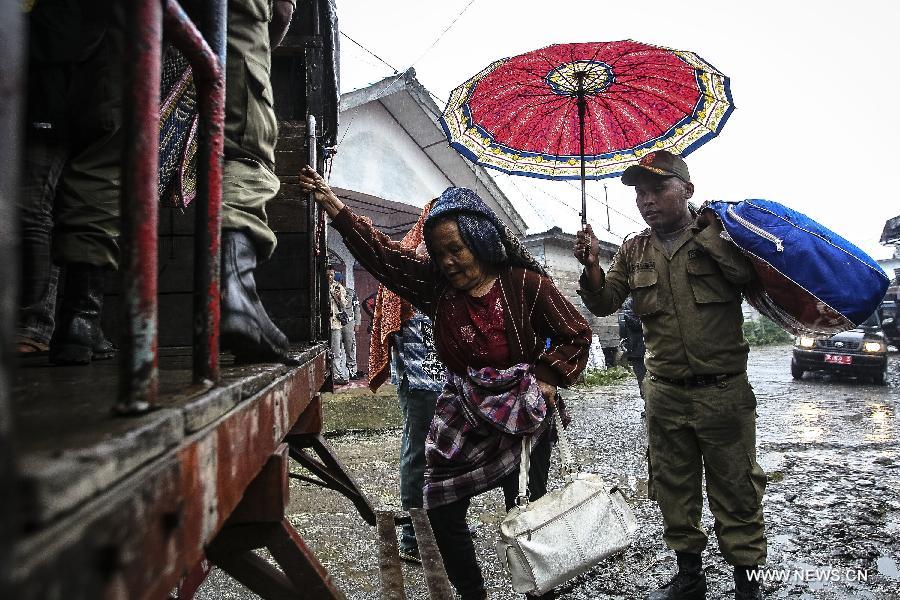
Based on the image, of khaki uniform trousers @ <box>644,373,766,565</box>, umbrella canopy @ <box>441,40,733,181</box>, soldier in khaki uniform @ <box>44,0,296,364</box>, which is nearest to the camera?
soldier in khaki uniform @ <box>44,0,296,364</box>

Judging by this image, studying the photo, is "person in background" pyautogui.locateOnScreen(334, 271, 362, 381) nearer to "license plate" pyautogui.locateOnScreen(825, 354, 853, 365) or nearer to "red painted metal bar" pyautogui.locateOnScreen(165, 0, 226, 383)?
"red painted metal bar" pyautogui.locateOnScreen(165, 0, 226, 383)

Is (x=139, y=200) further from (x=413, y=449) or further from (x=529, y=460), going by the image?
(x=413, y=449)

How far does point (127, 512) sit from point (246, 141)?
1209 mm

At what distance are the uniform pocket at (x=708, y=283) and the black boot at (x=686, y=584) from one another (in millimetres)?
1233

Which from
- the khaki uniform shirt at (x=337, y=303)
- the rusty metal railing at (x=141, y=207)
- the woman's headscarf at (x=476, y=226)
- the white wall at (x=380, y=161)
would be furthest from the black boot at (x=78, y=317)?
the khaki uniform shirt at (x=337, y=303)

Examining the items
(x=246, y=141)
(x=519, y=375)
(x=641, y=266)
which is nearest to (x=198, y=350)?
(x=246, y=141)

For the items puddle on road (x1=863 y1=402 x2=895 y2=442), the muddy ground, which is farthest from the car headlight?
the muddy ground

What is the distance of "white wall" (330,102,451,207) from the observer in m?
8.09

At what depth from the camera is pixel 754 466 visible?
252 cm

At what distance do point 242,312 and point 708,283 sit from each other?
226 cm

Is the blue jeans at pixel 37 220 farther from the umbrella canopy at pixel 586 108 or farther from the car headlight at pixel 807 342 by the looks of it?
the car headlight at pixel 807 342

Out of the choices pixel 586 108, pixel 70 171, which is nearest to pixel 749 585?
pixel 586 108

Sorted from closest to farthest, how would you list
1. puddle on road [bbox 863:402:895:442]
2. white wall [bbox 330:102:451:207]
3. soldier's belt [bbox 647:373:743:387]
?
soldier's belt [bbox 647:373:743:387], puddle on road [bbox 863:402:895:442], white wall [bbox 330:102:451:207]

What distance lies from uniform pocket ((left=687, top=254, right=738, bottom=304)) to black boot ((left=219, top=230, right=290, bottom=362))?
2.09 meters
